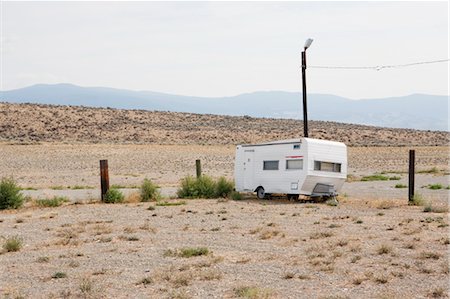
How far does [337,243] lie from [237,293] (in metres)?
4.15

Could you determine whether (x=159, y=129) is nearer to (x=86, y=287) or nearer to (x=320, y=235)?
(x=320, y=235)

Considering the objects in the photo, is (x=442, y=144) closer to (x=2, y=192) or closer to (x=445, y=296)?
(x=2, y=192)

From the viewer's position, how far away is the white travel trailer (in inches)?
811

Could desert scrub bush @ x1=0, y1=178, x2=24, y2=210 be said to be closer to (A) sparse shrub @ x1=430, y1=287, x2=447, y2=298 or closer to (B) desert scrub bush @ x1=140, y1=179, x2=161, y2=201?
(B) desert scrub bush @ x1=140, y1=179, x2=161, y2=201

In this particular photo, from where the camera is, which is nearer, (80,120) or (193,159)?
(193,159)

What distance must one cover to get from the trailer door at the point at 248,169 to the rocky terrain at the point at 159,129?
136 feet

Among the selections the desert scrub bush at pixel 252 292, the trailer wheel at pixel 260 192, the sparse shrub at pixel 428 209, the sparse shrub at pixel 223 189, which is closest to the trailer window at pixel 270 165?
the trailer wheel at pixel 260 192

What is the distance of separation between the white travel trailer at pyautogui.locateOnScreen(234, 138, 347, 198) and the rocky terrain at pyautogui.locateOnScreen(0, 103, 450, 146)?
137ft

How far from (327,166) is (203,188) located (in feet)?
15.0

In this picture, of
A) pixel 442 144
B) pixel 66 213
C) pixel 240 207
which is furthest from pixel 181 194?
pixel 442 144

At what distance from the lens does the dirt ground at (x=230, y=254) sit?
29.5ft

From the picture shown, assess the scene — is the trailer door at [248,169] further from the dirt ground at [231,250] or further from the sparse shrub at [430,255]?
the sparse shrub at [430,255]

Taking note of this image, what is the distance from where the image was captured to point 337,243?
12.3 metres

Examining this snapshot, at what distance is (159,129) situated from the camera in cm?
7125
